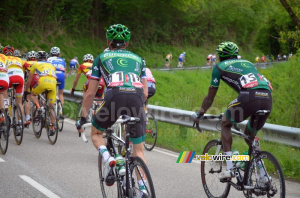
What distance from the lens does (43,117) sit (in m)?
11.6

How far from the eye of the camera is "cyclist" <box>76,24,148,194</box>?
559cm

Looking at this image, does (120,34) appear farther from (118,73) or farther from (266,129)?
(266,129)

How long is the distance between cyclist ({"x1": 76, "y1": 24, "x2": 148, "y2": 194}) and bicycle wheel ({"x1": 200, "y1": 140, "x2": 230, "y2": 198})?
1423 millimetres

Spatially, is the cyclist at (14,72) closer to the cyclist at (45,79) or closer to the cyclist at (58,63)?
the cyclist at (45,79)

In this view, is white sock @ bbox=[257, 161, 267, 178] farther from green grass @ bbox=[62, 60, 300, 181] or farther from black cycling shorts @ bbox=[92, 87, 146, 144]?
green grass @ bbox=[62, 60, 300, 181]

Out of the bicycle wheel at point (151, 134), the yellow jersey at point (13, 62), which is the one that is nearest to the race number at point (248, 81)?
the bicycle wheel at point (151, 134)

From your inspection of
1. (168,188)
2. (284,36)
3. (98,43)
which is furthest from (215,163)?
(98,43)

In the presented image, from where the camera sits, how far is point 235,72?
6.38 meters

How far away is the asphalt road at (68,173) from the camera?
7.18 meters

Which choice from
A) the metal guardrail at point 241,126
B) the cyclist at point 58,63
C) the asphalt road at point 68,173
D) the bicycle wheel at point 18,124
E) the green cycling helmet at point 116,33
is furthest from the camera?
the cyclist at point 58,63

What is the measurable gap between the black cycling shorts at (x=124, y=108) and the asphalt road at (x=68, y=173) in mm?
1673

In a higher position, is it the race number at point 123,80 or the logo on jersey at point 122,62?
the logo on jersey at point 122,62

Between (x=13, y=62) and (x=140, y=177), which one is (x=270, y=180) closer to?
(x=140, y=177)

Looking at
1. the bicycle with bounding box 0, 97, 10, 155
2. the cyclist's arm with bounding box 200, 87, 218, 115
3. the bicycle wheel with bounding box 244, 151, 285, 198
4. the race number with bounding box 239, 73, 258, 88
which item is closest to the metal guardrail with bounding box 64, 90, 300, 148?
the cyclist's arm with bounding box 200, 87, 218, 115
